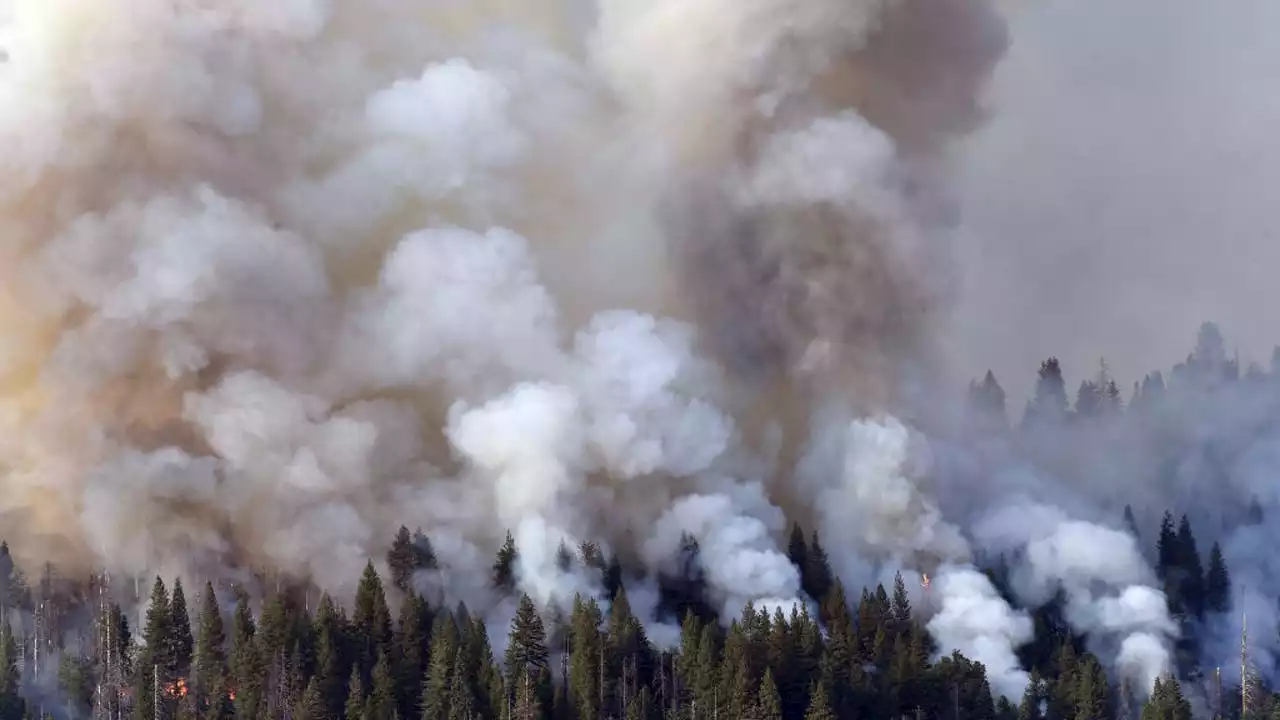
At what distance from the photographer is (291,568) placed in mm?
55594

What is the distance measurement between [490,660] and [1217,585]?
28.1 m

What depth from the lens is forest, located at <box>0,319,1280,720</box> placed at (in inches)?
1871

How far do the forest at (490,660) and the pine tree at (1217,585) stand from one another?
6.85 meters

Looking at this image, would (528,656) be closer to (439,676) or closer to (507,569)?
(439,676)

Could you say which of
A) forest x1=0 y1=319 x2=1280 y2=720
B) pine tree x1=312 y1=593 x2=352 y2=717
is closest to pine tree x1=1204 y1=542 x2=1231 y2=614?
forest x1=0 y1=319 x2=1280 y2=720

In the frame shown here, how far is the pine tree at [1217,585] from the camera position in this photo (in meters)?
63.8

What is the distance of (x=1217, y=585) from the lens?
64.7 metres

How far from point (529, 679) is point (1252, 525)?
33.6 m

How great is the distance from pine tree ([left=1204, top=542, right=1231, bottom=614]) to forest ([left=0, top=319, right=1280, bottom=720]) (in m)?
6.85

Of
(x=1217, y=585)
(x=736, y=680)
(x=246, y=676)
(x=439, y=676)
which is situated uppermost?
(x=1217, y=585)

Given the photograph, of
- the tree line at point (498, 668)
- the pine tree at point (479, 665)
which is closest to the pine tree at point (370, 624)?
the tree line at point (498, 668)

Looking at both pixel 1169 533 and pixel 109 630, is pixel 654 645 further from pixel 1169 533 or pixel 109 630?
pixel 1169 533

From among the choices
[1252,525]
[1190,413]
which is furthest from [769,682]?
[1190,413]

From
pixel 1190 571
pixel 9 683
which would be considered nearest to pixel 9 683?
pixel 9 683
